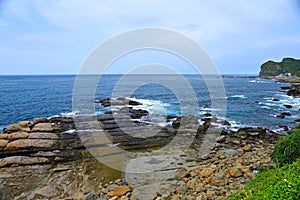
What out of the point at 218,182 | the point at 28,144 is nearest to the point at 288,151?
the point at 218,182

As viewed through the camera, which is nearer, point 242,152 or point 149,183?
point 149,183

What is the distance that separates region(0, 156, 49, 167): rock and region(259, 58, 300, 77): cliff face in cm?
11481

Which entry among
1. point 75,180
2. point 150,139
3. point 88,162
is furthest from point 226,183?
point 150,139

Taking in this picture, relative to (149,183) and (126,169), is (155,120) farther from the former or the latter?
(149,183)

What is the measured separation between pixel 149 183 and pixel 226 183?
3548mm

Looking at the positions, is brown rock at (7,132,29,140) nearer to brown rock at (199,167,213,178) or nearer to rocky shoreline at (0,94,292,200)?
rocky shoreline at (0,94,292,200)

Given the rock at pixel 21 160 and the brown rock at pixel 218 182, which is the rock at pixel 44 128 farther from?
the brown rock at pixel 218 182

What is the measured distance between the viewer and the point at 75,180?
1069 centimetres

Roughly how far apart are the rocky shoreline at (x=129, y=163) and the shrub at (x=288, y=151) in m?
1.46

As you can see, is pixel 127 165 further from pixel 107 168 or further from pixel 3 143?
pixel 3 143

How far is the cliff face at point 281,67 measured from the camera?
4132 inches

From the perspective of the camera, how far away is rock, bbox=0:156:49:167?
40.6ft

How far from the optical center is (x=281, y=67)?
109812mm

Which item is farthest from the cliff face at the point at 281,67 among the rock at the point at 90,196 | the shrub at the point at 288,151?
the rock at the point at 90,196
